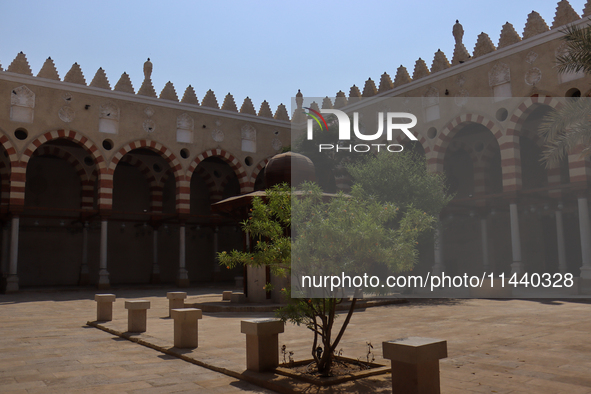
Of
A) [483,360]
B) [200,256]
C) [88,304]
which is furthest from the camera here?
[200,256]

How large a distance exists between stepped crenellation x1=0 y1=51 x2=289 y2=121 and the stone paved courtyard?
11.4 metres

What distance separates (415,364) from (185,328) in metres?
3.54

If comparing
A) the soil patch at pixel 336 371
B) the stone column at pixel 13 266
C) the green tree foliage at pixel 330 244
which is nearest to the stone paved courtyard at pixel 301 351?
the soil patch at pixel 336 371

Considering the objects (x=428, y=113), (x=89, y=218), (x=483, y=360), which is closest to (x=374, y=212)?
(x=483, y=360)

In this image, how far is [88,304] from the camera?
526 inches

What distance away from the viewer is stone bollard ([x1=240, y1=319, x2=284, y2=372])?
4891 millimetres

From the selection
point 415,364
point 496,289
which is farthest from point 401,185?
point 415,364

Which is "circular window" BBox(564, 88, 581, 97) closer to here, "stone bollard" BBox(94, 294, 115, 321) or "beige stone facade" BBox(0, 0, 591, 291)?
"beige stone facade" BBox(0, 0, 591, 291)

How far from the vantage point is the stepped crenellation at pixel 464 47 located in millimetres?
15625

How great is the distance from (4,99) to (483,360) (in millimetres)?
18288

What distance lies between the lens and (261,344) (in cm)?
494

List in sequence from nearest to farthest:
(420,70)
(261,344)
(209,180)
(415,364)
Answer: (415,364) → (261,344) → (420,70) → (209,180)

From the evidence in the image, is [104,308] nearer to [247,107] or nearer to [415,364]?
[415,364]

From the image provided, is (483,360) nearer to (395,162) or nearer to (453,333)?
(453,333)
